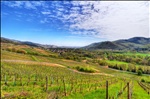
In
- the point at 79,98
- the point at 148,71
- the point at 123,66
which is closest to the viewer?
the point at 79,98

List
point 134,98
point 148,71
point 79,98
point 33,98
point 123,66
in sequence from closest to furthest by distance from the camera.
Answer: point 33,98, point 79,98, point 134,98, point 148,71, point 123,66

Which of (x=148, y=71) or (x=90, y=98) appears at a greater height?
(x=90, y=98)

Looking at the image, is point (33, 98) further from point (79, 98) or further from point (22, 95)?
point (79, 98)

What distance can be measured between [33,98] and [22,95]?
174 centimetres

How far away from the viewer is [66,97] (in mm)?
21391

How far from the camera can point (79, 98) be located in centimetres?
2095

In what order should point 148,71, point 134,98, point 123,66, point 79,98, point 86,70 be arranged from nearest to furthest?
point 79,98 → point 134,98 → point 86,70 → point 148,71 → point 123,66

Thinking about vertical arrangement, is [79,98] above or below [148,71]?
above

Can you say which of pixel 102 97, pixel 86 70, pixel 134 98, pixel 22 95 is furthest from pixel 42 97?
pixel 86 70

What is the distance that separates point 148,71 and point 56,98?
86.0 m

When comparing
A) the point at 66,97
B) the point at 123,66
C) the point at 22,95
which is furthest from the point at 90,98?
the point at 123,66

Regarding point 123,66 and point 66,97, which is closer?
point 66,97

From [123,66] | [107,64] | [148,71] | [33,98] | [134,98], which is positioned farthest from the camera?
[107,64]

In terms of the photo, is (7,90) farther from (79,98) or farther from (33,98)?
(79,98)
